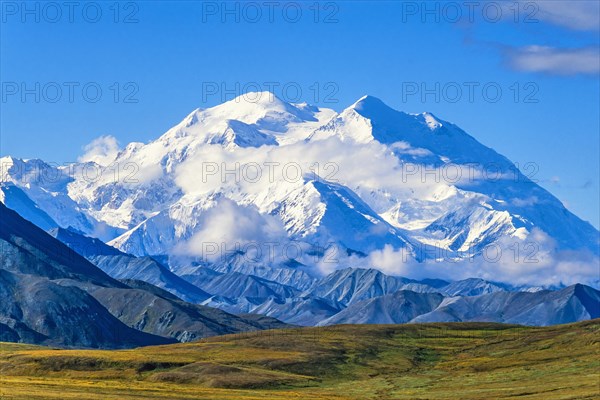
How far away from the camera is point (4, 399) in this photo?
194m

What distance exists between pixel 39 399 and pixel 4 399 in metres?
6.73

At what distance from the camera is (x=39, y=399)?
199625 millimetres
